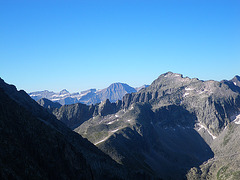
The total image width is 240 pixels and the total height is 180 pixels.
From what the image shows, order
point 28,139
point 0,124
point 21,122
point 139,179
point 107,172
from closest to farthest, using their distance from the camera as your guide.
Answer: point 0,124, point 28,139, point 21,122, point 107,172, point 139,179

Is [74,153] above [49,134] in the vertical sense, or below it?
below

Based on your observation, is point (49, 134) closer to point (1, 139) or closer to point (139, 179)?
point (1, 139)

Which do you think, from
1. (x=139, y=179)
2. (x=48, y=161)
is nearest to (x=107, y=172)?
(x=139, y=179)

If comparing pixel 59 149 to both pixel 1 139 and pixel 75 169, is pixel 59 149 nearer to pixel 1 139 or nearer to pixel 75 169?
pixel 75 169

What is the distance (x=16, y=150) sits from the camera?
87.9 m

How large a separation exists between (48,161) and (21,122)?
30.1m

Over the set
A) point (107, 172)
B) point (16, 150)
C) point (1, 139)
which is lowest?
point (107, 172)

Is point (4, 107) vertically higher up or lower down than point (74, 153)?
higher up

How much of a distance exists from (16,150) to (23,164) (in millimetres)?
7155

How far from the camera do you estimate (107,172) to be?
164 metres

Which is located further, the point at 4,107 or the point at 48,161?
the point at 4,107

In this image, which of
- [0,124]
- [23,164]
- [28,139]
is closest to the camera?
[23,164]

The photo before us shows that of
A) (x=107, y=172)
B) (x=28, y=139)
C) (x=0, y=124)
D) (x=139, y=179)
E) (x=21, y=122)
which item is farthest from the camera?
(x=139, y=179)

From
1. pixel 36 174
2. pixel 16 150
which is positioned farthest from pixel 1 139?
pixel 36 174
